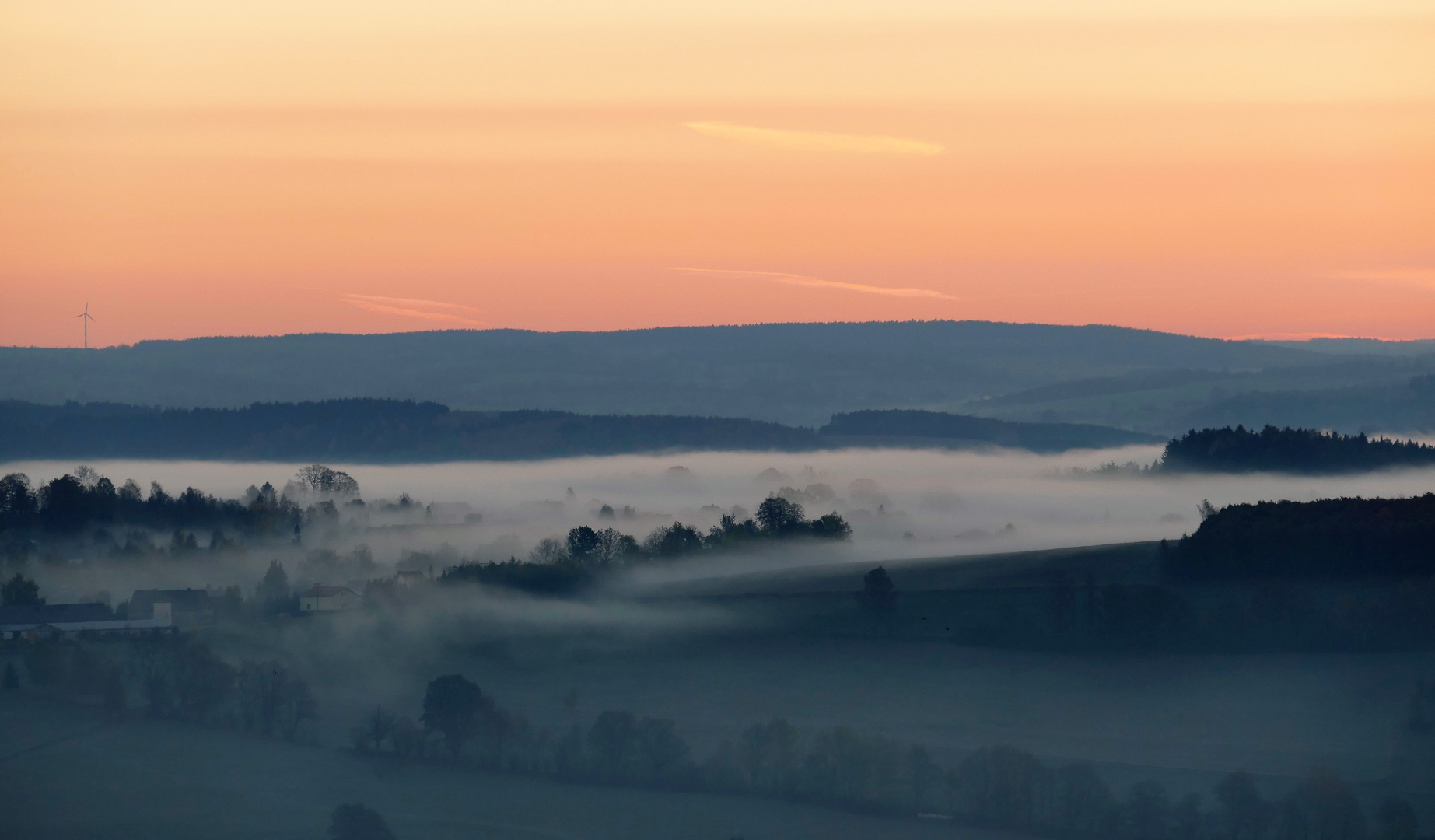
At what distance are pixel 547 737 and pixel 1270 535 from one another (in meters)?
46.0

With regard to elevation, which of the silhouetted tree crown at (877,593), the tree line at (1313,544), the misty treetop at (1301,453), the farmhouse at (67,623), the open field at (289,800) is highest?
the misty treetop at (1301,453)

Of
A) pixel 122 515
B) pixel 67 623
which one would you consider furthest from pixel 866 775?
pixel 122 515

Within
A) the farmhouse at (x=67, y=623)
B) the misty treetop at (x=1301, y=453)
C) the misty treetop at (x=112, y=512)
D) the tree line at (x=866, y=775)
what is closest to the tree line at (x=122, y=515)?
the misty treetop at (x=112, y=512)

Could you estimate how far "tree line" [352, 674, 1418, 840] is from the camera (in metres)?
70.6

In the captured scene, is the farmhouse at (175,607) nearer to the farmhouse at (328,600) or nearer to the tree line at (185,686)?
the farmhouse at (328,600)

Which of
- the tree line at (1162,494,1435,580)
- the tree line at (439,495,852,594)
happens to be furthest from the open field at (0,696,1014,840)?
the tree line at (439,495,852,594)

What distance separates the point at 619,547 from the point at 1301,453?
66.4 m

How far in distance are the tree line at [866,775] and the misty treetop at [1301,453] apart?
93.3 metres

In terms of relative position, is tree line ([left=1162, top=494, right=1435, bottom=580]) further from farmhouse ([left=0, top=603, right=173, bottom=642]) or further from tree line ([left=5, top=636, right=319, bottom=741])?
farmhouse ([left=0, top=603, right=173, bottom=642])

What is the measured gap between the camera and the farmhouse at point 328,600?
121 metres

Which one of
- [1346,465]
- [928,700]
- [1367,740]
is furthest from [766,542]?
[1367,740]

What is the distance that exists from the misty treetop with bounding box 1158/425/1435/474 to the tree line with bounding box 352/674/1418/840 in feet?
306

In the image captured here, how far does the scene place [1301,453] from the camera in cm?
16350

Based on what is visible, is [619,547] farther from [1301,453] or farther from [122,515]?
[1301,453]
